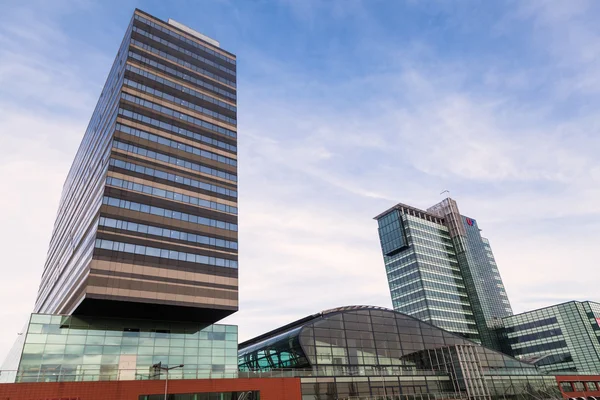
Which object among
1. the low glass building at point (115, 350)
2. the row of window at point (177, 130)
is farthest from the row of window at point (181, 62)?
the low glass building at point (115, 350)

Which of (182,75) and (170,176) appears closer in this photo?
(170,176)

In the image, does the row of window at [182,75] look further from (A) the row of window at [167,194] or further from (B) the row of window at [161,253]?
(B) the row of window at [161,253]

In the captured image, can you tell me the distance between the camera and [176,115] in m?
71.1

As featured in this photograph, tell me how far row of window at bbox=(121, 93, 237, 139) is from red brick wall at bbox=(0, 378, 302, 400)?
140 ft

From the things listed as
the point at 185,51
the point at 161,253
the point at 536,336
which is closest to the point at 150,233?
the point at 161,253

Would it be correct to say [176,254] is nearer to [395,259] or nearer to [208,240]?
[208,240]

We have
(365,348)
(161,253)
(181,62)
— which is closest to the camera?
(161,253)

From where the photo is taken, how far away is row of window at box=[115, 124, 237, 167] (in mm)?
64625

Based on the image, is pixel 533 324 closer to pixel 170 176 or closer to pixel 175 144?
pixel 170 176

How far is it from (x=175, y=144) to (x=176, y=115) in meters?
6.08

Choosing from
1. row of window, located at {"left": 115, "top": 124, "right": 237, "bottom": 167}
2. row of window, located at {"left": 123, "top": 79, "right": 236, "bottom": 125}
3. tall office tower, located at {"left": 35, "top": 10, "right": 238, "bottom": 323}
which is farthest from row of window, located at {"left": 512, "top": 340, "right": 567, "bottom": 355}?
row of window, located at {"left": 123, "top": 79, "right": 236, "bottom": 125}

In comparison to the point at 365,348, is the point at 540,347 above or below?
above

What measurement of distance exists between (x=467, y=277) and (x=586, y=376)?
71143 mm

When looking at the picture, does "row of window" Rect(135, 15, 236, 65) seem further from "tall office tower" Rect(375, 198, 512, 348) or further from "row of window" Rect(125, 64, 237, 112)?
"tall office tower" Rect(375, 198, 512, 348)
